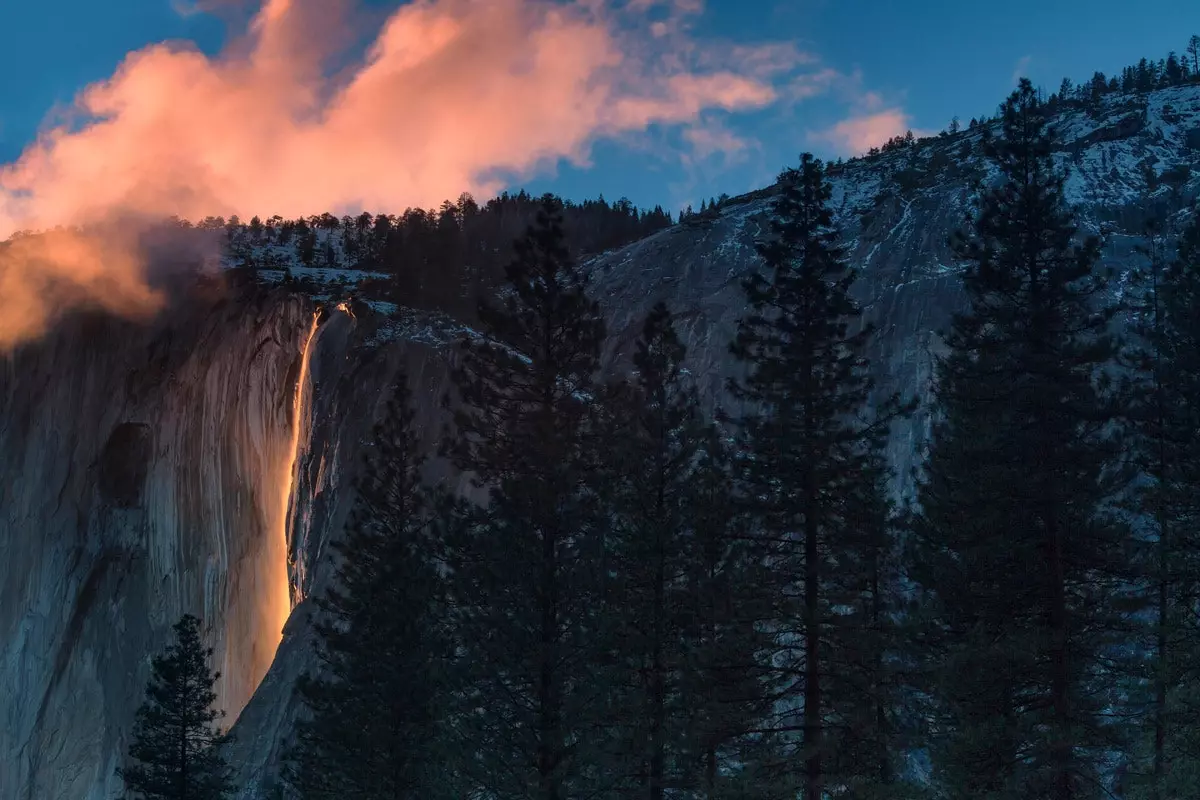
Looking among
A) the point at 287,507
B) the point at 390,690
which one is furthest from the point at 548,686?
the point at 287,507

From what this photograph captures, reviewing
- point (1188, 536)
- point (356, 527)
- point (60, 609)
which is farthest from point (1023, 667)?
point (60, 609)

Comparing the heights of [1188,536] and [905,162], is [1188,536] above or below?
below

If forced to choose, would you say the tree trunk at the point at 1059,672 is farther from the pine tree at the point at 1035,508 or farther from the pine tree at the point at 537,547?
the pine tree at the point at 537,547

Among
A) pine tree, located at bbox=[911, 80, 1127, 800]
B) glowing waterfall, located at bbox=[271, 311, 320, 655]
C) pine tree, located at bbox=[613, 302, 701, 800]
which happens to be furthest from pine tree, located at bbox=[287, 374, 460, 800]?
glowing waterfall, located at bbox=[271, 311, 320, 655]

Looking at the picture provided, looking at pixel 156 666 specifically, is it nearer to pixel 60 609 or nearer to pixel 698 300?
pixel 60 609

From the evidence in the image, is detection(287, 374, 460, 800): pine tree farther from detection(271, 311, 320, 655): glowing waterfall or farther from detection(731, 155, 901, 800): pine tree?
detection(271, 311, 320, 655): glowing waterfall
